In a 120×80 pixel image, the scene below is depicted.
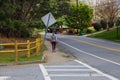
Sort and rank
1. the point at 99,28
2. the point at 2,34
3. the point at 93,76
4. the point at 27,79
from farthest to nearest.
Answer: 1. the point at 99,28
2. the point at 2,34
3. the point at 93,76
4. the point at 27,79

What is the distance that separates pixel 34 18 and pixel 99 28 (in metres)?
42.8

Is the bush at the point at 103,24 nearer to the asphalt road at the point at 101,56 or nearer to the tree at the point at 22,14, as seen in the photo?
the tree at the point at 22,14

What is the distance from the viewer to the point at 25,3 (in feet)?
135

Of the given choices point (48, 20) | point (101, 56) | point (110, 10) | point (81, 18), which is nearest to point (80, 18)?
point (81, 18)

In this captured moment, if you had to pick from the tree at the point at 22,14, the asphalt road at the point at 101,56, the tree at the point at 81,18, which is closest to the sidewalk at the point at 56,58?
the asphalt road at the point at 101,56

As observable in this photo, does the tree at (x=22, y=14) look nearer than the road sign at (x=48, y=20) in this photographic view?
No

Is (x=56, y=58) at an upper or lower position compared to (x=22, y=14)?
lower

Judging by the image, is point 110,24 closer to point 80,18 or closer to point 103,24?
point 103,24

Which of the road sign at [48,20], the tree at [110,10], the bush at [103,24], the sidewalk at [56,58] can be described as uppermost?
the tree at [110,10]

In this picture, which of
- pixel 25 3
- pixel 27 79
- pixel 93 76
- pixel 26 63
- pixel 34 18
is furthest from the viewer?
pixel 34 18

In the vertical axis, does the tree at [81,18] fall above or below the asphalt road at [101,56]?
above

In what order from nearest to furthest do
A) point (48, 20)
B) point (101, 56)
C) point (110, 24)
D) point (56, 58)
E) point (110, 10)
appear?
1. point (56, 58)
2. point (101, 56)
3. point (48, 20)
4. point (110, 24)
5. point (110, 10)

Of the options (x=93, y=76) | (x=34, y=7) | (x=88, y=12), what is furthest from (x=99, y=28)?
(x=93, y=76)

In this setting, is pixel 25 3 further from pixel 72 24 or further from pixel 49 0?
pixel 72 24
